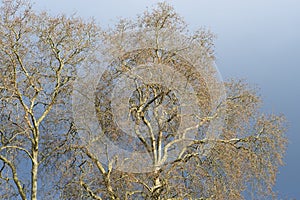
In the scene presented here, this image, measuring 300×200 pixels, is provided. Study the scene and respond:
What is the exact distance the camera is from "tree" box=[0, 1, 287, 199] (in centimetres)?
1659

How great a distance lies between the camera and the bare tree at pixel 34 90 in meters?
16.9

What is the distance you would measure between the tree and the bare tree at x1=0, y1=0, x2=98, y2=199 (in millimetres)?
35

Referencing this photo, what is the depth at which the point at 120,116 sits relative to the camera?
57.2 feet

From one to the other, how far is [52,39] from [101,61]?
179 centimetres

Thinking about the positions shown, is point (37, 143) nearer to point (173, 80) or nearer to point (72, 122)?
point (72, 122)

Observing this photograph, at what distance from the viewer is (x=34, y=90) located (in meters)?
17.5

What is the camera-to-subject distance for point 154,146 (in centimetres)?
1834

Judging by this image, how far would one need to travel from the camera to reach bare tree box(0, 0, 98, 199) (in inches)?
665

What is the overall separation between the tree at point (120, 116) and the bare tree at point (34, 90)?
3cm

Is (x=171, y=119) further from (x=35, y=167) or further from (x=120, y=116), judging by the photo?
(x=35, y=167)

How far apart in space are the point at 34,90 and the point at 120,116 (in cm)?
296

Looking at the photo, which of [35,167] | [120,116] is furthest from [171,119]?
[35,167]

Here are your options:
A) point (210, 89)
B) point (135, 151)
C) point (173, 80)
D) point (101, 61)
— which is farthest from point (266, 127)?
point (101, 61)

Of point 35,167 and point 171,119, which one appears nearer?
point 35,167
